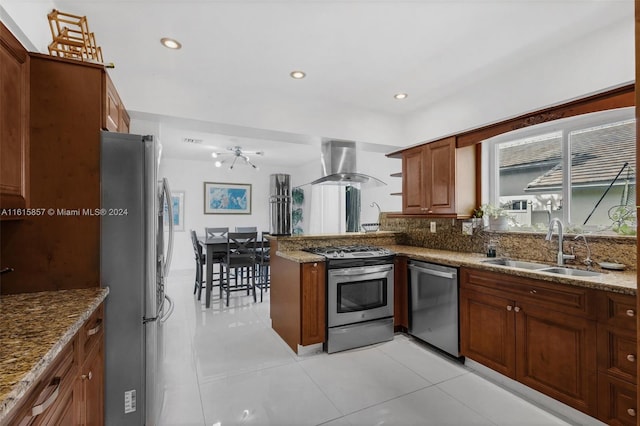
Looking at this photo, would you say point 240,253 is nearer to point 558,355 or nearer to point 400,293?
point 400,293

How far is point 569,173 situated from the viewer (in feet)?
8.91

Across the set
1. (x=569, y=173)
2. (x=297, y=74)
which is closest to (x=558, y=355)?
(x=569, y=173)

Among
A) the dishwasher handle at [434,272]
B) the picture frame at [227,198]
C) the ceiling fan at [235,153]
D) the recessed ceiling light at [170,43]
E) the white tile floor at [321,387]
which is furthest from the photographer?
the picture frame at [227,198]

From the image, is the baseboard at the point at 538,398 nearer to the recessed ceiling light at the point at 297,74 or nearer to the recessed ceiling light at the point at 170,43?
the recessed ceiling light at the point at 297,74

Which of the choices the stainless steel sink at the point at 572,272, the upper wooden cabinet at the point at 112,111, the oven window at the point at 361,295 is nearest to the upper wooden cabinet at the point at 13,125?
the upper wooden cabinet at the point at 112,111

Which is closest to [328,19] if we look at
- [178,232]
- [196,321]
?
[196,321]

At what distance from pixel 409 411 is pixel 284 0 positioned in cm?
277

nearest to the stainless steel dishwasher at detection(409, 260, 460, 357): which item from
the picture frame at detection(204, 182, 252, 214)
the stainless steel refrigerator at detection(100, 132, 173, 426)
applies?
the stainless steel refrigerator at detection(100, 132, 173, 426)

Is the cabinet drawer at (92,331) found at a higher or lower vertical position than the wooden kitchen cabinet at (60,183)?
lower

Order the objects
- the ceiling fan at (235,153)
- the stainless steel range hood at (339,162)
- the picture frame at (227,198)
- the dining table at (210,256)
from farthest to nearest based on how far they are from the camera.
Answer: the picture frame at (227,198), the ceiling fan at (235,153), the dining table at (210,256), the stainless steel range hood at (339,162)

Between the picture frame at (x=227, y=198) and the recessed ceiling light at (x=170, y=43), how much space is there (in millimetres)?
4971

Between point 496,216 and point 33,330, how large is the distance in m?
3.46

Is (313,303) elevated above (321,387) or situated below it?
above

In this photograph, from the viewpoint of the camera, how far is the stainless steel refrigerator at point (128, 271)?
1.69 metres
